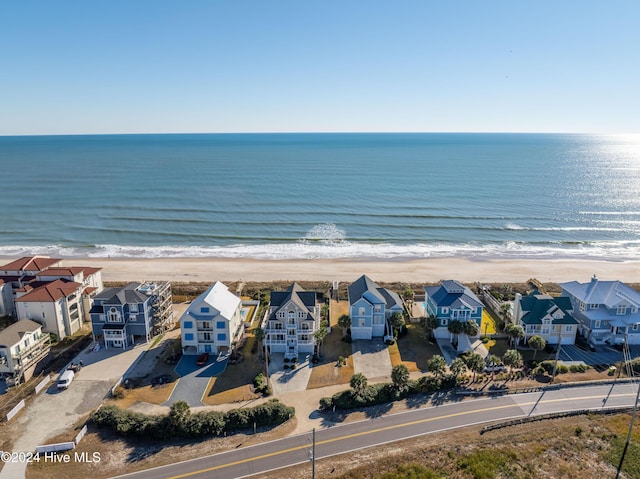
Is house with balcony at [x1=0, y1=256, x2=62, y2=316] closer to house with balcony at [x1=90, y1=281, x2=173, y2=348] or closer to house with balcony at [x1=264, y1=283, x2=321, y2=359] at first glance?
house with balcony at [x1=90, y1=281, x2=173, y2=348]

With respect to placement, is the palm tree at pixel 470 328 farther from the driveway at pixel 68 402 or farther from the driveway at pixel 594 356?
the driveway at pixel 68 402

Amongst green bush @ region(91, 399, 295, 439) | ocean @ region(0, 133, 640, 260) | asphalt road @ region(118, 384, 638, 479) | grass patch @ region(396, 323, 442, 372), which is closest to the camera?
asphalt road @ region(118, 384, 638, 479)

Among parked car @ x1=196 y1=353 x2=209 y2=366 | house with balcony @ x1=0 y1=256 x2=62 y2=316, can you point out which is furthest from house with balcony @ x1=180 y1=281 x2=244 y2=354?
house with balcony @ x1=0 y1=256 x2=62 y2=316

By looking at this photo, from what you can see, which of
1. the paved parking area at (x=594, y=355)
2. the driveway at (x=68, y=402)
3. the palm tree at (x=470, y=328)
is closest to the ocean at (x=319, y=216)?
the palm tree at (x=470, y=328)

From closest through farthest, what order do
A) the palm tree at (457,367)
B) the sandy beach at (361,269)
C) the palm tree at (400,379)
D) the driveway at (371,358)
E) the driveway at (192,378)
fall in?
the palm tree at (400,379)
the driveway at (192,378)
the palm tree at (457,367)
the driveway at (371,358)
the sandy beach at (361,269)

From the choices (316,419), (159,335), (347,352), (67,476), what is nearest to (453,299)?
(347,352)

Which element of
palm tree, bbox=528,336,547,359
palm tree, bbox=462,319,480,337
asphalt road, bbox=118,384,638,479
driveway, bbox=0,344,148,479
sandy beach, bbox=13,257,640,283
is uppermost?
palm tree, bbox=462,319,480,337

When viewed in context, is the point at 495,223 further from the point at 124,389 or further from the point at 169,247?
the point at 124,389
